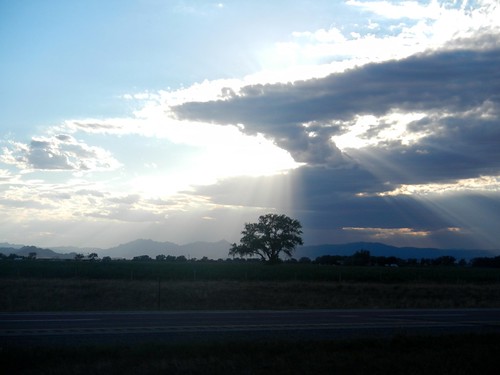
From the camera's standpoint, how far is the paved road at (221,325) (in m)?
18.0

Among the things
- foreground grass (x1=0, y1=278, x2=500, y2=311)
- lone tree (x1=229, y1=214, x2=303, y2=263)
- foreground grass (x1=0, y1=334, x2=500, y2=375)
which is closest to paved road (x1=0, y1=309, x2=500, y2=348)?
foreground grass (x1=0, y1=334, x2=500, y2=375)

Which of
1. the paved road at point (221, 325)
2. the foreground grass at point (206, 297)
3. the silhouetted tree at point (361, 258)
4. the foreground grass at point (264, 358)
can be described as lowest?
the foreground grass at point (264, 358)

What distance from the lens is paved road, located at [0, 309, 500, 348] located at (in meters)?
18.0

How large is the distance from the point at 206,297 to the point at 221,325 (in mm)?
14725

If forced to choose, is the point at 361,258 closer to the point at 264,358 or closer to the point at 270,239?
the point at 270,239

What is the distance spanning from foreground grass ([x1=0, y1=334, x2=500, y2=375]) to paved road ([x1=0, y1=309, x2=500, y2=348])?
94.2 inches

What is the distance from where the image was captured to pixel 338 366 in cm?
1282

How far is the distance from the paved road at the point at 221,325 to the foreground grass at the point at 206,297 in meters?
5.32

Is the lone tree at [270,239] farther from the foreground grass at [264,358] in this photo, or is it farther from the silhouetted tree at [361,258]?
the foreground grass at [264,358]

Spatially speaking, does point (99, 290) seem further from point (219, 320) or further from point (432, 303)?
point (432, 303)

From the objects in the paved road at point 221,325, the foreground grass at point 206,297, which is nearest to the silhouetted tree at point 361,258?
the foreground grass at point 206,297

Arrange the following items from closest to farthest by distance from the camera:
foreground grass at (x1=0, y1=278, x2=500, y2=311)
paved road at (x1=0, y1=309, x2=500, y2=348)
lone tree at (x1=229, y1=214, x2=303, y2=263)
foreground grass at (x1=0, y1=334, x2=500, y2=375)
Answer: foreground grass at (x1=0, y1=334, x2=500, y2=375)
paved road at (x1=0, y1=309, x2=500, y2=348)
foreground grass at (x1=0, y1=278, x2=500, y2=311)
lone tree at (x1=229, y1=214, x2=303, y2=263)

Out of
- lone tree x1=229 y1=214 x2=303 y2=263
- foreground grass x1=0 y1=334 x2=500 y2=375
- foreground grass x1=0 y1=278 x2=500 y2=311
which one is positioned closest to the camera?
foreground grass x1=0 y1=334 x2=500 y2=375

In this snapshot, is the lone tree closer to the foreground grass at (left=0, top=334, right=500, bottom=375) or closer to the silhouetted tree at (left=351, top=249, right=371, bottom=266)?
the silhouetted tree at (left=351, top=249, right=371, bottom=266)
